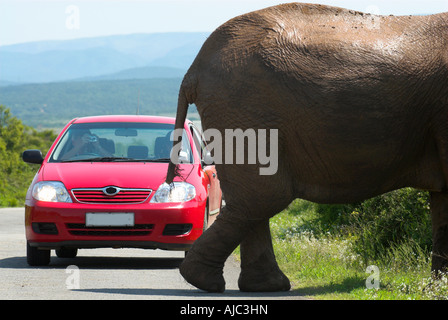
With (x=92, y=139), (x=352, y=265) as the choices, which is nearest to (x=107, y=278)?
(x=352, y=265)

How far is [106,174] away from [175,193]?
2.68ft

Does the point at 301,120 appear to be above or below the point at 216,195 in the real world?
above

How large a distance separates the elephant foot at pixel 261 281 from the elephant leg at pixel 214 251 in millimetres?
312

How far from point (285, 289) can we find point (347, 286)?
22.5 inches

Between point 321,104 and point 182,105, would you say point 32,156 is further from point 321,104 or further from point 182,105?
point 321,104

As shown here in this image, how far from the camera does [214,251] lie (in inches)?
332

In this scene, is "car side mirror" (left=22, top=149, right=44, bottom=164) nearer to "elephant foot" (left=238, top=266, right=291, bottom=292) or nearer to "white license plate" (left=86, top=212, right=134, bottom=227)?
"white license plate" (left=86, top=212, right=134, bottom=227)

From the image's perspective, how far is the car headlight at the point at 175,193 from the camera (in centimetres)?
1099

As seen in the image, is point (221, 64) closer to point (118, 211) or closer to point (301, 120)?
point (301, 120)

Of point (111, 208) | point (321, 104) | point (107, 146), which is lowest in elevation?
point (111, 208)

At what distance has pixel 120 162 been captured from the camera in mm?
11711
